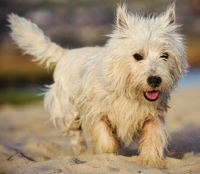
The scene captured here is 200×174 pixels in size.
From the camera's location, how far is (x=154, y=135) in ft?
21.5

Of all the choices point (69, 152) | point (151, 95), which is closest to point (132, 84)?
point (151, 95)

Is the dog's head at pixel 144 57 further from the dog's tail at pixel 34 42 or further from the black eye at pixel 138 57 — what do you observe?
the dog's tail at pixel 34 42

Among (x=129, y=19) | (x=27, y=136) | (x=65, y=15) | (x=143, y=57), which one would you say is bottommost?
(x=27, y=136)

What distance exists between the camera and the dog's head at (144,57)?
6.11m

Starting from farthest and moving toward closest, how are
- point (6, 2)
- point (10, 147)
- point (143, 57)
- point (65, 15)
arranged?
Result: point (65, 15)
point (6, 2)
point (10, 147)
point (143, 57)

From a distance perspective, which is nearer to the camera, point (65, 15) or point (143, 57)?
point (143, 57)

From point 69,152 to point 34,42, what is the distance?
1.75m

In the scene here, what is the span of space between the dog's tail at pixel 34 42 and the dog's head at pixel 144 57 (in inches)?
79.9

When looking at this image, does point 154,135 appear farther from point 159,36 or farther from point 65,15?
point 65,15

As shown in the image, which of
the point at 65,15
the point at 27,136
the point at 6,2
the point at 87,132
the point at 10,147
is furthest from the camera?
→ the point at 65,15

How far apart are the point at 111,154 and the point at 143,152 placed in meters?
0.36

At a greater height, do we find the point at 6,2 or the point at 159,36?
the point at 6,2

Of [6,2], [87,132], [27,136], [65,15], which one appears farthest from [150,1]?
[87,132]

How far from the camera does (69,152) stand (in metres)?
8.05
